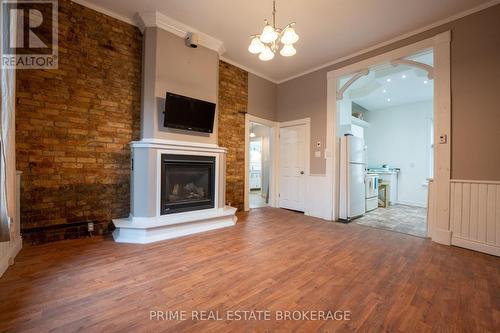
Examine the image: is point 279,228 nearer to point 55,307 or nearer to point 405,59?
point 55,307

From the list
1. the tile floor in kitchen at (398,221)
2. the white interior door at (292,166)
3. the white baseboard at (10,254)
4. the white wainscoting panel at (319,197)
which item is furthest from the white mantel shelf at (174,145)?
the tile floor in kitchen at (398,221)

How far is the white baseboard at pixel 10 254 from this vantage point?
191 centimetres

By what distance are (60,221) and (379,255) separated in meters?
4.07

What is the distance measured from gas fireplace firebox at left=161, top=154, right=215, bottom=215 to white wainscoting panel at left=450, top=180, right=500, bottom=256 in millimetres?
3539

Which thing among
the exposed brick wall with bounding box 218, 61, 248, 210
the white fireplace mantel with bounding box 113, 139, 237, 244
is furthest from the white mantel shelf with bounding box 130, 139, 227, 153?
the exposed brick wall with bounding box 218, 61, 248, 210

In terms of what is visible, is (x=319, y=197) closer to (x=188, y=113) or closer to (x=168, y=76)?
(x=188, y=113)

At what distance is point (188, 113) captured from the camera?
3.35 meters

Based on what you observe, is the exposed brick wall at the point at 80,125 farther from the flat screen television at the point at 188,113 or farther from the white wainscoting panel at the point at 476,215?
the white wainscoting panel at the point at 476,215

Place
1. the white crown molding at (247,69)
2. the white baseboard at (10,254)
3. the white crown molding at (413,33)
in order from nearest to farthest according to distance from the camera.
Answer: the white baseboard at (10,254)
the white crown molding at (413,33)
the white crown molding at (247,69)

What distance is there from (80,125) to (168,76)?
140 cm

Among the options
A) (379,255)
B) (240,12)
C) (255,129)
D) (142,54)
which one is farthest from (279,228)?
(255,129)

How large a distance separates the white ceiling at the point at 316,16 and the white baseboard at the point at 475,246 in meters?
3.10

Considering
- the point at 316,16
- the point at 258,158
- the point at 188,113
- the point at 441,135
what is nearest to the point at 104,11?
the point at 188,113

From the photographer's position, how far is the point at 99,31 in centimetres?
304
